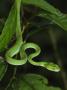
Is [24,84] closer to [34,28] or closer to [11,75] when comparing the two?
[11,75]

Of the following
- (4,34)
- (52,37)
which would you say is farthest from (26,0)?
(52,37)

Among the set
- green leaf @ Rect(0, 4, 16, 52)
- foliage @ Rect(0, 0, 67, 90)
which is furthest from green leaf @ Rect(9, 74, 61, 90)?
green leaf @ Rect(0, 4, 16, 52)

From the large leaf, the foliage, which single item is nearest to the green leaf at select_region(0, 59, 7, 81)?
the foliage

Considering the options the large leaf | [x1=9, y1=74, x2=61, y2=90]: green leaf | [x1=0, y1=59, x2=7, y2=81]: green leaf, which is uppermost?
the large leaf

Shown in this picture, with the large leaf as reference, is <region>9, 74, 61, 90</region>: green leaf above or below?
below

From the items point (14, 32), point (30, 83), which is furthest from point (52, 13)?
point (30, 83)

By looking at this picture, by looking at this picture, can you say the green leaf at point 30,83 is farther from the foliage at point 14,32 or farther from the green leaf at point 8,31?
the green leaf at point 8,31

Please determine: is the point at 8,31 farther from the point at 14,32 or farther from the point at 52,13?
the point at 52,13

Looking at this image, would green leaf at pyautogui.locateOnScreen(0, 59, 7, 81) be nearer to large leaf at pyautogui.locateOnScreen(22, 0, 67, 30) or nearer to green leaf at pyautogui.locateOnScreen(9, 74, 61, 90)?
green leaf at pyautogui.locateOnScreen(9, 74, 61, 90)

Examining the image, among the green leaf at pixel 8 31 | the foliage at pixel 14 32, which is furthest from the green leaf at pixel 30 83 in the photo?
the green leaf at pixel 8 31
